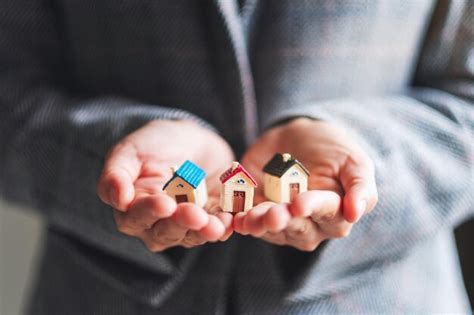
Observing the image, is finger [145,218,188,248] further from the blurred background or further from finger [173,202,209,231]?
the blurred background

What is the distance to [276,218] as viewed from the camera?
0.25 meters

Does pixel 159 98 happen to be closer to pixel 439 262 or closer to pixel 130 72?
pixel 130 72

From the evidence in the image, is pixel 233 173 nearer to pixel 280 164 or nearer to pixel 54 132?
pixel 280 164

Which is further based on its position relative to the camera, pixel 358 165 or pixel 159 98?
pixel 159 98

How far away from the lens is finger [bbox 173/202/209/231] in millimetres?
249

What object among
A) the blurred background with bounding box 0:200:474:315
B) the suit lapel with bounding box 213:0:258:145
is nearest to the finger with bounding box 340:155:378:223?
the suit lapel with bounding box 213:0:258:145

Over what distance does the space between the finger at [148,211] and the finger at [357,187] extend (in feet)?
0.29

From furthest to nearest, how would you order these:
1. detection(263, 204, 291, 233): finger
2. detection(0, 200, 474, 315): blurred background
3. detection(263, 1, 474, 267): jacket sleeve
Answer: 1. detection(0, 200, 474, 315): blurred background
2. detection(263, 1, 474, 267): jacket sleeve
3. detection(263, 204, 291, 233): finger

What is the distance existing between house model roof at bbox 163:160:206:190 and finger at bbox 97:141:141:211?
24 millimetres

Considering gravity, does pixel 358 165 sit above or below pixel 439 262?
above

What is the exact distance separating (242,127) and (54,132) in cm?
15

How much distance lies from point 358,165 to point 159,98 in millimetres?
178

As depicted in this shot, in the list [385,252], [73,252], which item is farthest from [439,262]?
[73,252]

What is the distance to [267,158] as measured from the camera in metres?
0.34
